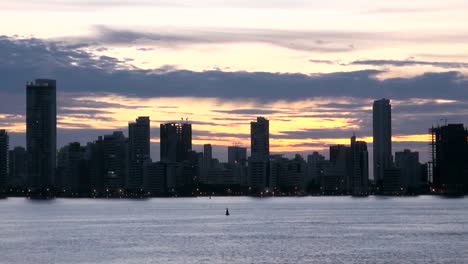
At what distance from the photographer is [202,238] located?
128 m

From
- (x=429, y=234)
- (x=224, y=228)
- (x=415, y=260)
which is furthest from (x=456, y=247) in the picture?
(x=224, y=228)

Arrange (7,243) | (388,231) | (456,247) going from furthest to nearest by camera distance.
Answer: (388,231), (7,243), (456,247)

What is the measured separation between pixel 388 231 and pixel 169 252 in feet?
163

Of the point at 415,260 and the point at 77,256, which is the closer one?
the point at 415,260

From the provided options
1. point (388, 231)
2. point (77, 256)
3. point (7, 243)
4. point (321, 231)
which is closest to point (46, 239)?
point (7, 243)

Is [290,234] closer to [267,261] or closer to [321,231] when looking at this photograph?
[321,231]

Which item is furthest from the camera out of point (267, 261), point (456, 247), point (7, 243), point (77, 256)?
point (7, 243)

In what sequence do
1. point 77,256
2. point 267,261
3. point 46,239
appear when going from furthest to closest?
point 46,239 < point 77,256 < point 267,261

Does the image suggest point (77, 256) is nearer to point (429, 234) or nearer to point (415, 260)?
point (415, 260)

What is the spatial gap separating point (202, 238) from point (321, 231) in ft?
78.6

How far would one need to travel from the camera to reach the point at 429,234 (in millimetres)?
132750

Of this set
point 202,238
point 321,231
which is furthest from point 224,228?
point 202,238

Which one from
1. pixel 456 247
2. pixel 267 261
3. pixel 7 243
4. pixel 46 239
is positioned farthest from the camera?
pixel 46 239

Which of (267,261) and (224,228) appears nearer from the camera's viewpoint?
(267,261)
